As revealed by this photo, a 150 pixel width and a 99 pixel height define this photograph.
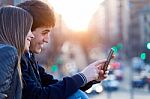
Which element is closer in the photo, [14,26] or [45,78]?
[14,26]

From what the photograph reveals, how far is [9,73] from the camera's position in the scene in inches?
70.3

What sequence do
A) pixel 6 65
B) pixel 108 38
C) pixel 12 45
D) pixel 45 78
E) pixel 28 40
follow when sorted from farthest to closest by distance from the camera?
pixel 108 38 → pixel 45 78 → pixel 28 40 → pixel 12 45 → pixel 6 65

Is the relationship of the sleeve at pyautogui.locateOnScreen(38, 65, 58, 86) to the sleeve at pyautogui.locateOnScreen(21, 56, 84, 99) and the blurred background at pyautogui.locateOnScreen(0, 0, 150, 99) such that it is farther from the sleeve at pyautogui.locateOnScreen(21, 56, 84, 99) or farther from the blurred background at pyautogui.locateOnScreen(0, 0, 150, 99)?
the blurred background at pyautogui.locateOnScreen(0, 0, 150, 99)

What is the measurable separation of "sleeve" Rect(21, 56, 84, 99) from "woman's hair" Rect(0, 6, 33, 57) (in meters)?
0.15

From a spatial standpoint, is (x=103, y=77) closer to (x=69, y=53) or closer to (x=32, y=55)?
(x=32, y=55)

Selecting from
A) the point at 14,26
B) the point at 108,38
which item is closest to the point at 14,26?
the point at 14,26

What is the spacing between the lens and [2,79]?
5.80ft

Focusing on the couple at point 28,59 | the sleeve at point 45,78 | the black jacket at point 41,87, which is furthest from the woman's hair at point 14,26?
the sleeve at point 45,78

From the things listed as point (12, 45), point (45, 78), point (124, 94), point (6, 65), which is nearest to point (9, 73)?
point (6, 65)

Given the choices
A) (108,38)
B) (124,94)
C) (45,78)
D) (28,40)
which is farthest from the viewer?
(108,38)

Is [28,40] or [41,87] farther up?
[28,40]

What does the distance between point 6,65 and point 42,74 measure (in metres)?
0.59

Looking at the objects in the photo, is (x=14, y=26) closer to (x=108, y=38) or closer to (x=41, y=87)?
(x=41, y=87)

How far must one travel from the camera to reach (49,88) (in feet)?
6.75
